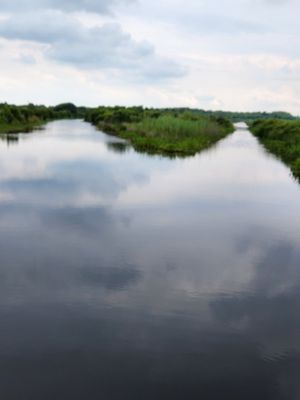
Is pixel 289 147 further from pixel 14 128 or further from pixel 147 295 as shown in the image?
pixel 14 128

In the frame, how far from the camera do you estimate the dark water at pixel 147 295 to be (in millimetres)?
8359

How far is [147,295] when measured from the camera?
11758mm

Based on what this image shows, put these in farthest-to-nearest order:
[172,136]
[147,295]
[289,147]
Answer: [172,136], [289,147], [147,295]

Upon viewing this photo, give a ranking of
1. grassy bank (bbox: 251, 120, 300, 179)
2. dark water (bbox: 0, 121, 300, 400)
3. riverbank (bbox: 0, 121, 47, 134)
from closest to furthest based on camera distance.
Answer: dark water (bbox: 0, 121, 300, 400), grassy bank (bbox: 251, 120, 300, 179), riverbank (bbox: 0, 121, 47, 134)

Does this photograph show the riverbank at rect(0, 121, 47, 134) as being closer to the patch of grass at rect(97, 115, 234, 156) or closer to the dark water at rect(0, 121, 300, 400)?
the patch of grass at rect(97, 115, 234, 156)

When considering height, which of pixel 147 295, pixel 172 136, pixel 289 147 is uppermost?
pixel 172 136

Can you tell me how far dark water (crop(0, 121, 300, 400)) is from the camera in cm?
836

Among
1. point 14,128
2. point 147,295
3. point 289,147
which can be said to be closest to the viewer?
point 147,295

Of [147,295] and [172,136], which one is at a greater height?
[172,136]

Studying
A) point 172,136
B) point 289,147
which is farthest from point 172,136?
point 289,147

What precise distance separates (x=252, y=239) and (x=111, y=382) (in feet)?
33.2

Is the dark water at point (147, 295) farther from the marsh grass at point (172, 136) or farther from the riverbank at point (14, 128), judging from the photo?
the riverbank at point (14, 128)

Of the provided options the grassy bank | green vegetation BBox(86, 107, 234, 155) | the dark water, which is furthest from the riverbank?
the dark water

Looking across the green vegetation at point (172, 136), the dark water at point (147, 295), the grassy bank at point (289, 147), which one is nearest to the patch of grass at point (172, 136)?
the green vegetation at point (172, 136)
